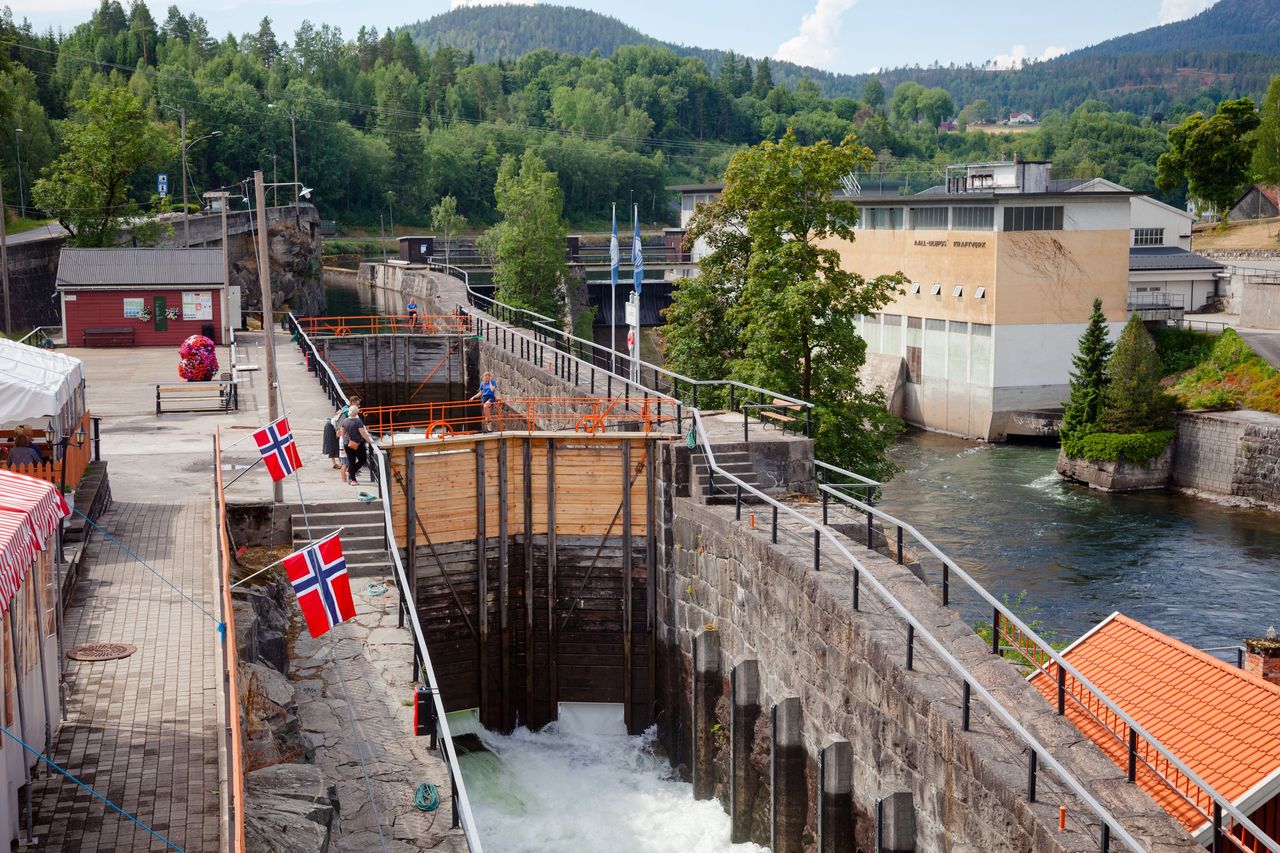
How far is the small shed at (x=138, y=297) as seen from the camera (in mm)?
50250

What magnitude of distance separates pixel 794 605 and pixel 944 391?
Result: 4546cm

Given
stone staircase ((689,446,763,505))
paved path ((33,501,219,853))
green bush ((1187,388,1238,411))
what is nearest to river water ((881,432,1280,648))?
green bush ((1187,388,1238,411))

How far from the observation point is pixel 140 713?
50.6 ft

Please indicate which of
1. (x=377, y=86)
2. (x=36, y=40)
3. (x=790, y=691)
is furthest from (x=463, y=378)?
(x=377, y=86)

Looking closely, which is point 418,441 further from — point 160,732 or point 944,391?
point 944,391

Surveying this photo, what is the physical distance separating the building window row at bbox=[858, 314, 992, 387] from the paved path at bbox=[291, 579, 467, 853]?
142ft

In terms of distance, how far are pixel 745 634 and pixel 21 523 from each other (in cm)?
1277

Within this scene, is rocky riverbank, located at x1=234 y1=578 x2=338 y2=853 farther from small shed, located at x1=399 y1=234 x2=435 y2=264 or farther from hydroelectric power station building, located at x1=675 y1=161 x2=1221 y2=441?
small shed, located at x1=399 y1=234 x2=435 y2=264

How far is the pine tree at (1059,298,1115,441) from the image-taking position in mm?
52594

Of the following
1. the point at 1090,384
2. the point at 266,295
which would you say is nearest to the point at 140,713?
the point at 266,295

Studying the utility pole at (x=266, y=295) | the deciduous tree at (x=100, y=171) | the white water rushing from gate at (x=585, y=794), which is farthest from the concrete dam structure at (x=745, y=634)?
the deciduous tree at (x=100, y=171)

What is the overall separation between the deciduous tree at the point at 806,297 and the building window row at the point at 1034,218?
25183mm

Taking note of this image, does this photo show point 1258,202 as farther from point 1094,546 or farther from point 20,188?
point 20,188

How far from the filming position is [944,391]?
210ft
